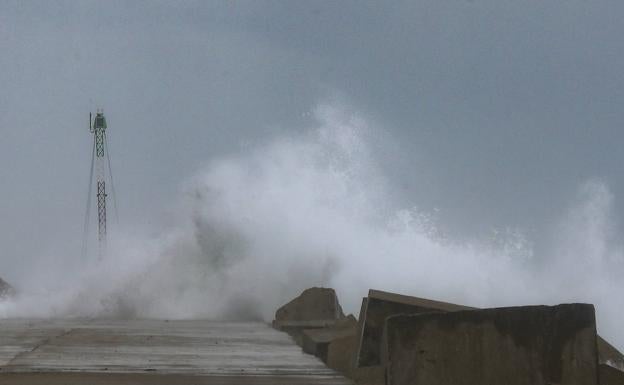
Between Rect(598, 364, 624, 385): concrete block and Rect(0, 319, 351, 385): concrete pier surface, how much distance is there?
232 centimetres

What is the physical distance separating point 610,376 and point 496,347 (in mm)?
616

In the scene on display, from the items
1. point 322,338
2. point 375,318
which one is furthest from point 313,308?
point 375,318

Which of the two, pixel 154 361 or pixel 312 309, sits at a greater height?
pixel 312 309

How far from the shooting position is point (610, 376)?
205 inches

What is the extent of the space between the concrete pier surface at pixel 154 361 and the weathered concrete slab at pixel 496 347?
60.1 inches

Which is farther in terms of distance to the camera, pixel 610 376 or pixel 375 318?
pixel 375 318

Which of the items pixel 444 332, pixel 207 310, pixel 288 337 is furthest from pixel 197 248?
pixel 444 332

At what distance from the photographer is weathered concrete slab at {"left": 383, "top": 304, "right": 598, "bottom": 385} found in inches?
197

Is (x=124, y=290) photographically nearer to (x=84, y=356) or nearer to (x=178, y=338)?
(x=178, y=338)

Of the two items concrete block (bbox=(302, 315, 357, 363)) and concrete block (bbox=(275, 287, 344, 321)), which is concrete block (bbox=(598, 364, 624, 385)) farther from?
concrete block (bbox=(275, 287, 344, 321))

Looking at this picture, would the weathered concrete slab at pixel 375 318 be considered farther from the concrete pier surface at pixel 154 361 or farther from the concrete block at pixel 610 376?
the concrete block at pixel 610 376

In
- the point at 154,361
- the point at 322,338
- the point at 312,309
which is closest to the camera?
the point at 154,361

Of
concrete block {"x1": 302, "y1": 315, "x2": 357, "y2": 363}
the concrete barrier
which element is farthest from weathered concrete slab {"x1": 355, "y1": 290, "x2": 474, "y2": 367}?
the concrete barrier

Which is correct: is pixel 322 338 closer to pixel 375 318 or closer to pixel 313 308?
pixel 375 318
